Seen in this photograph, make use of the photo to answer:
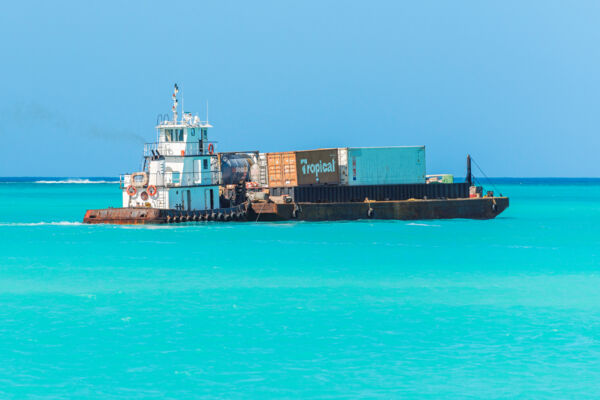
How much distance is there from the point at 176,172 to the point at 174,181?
2.17 feet

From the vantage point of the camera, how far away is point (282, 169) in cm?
6325

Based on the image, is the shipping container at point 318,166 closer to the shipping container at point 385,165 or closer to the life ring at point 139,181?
the shipping container at point 385,165

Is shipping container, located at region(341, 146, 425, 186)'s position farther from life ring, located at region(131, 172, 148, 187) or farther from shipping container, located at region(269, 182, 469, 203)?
life ring, located at region(131, 172, 148, 187)

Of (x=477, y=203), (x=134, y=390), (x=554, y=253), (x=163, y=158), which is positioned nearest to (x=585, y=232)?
(x=477, y=203)

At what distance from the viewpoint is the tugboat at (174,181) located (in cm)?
5547

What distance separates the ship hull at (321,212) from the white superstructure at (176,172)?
1.21 metres

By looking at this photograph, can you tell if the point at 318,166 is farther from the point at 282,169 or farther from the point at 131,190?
the point at 131,190

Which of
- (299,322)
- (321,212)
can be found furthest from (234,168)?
(299,322)

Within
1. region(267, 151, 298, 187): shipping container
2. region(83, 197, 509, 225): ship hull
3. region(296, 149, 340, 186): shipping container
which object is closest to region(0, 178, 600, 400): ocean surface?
region(83, 197, 509, 225): ship hull

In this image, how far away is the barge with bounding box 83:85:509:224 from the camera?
56.0 metres

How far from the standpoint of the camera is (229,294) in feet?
94.1

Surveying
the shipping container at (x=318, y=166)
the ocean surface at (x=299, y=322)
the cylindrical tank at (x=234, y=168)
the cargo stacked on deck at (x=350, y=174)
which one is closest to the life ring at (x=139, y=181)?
the cylindrical tank at (x=234, y=168)

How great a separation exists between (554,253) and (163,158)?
27095 mm

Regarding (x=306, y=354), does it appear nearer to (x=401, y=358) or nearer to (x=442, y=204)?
(x=401, y=358)
